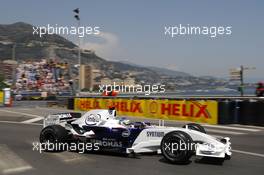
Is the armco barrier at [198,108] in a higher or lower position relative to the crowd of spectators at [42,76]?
lower

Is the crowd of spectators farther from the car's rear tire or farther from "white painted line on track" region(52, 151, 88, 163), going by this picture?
the car's rear tire

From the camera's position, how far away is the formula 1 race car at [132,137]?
8.05 metres

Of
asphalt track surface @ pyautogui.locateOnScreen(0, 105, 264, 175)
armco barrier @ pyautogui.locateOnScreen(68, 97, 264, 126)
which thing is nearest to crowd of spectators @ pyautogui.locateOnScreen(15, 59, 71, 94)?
armco barrier @ pyautogui.locateOnScreen(68, 97, 264, 126)

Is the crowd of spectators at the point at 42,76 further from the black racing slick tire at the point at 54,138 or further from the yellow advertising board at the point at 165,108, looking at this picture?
the black racing slick tire at the point at 54,138

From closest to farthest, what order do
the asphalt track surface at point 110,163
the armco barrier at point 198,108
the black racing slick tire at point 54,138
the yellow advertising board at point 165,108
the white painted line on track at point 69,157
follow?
the asphalt track surface at point 110,163 < the white painted line on track at point 69,157 < the black racing slick tire at point 54,138 < the armco barrier at point 198,108 < the yellow advertising board at point 165,108

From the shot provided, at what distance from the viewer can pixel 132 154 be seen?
9234 mm

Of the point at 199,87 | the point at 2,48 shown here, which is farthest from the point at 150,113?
the point at 2,48

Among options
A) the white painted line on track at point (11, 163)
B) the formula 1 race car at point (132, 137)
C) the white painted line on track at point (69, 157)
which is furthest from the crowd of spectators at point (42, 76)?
the white painted line on track at point (69, 157)

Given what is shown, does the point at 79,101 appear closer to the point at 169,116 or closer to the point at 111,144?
the point at 169,116

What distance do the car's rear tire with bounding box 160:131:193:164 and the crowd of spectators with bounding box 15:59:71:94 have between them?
149 feet

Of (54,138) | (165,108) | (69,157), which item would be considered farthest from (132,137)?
(165,108)

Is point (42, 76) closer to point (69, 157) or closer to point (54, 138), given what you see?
point (54, 138)

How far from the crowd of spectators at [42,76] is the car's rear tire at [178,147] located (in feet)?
149

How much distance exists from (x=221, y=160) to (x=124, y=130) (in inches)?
83.6
